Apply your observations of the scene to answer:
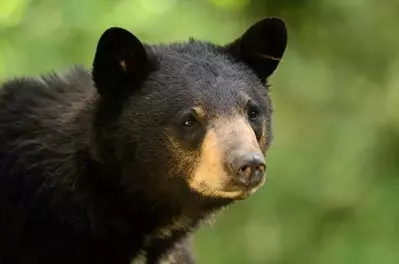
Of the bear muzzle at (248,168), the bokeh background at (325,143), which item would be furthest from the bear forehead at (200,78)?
the bokeh background at (325,143)

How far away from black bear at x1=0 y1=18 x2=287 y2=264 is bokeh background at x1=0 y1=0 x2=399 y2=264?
166cm

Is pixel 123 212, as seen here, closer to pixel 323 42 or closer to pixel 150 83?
pixel 150 83

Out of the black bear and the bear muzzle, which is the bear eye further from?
the bear muzzle

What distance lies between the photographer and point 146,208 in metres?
3.48

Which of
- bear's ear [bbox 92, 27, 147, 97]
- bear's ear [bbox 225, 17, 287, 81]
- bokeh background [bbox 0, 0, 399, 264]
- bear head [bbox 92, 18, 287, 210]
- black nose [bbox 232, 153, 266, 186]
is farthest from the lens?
bokeh background [bbox 0, 0, 399, 264]

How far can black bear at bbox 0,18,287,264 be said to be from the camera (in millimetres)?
3252

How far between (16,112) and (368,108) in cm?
270

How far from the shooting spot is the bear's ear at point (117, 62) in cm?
333

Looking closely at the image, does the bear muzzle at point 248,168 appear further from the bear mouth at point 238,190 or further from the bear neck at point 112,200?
the bear neck at point 112,200

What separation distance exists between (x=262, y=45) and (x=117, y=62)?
608 mm

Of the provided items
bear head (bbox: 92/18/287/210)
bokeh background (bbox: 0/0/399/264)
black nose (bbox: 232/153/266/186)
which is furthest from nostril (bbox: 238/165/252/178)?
bokeh background (bbox: 0/0/399/264)

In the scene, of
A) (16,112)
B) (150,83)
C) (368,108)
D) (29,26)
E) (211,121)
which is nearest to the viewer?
(211,121)

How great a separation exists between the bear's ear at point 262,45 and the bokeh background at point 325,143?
152cm

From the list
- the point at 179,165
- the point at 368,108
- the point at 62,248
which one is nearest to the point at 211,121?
the point at 179,165
